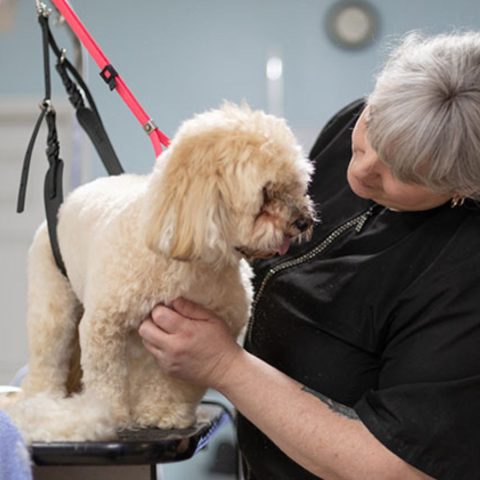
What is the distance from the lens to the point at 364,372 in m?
0.99

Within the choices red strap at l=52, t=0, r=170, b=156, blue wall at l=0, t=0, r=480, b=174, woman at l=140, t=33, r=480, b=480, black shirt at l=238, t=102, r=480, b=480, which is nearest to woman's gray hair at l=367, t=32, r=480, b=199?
woman at l=140, t=33, r=480, b=480

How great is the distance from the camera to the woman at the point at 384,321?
2.79 ft

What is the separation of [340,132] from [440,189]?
356mm

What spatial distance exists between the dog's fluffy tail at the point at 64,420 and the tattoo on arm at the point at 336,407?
0.85 ft

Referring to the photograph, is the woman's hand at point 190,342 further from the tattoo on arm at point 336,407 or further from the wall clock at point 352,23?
the wall clock at point 352,23

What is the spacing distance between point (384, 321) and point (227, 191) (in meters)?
0.27

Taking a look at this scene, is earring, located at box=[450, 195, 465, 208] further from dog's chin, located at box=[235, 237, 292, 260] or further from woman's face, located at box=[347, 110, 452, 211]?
dog's chin, located at box=[235, 237, 292, 260]

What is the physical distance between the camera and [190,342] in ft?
3.05

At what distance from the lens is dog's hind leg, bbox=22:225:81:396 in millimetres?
1061

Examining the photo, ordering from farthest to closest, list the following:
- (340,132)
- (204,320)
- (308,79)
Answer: (308,79) < (340,132) < (204,320)

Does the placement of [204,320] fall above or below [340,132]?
below

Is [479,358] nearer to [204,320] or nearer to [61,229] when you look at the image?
[204,320]

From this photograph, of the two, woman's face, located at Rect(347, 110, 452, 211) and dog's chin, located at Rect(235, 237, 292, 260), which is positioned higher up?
woman's face, located at Rect(347, 110, 452, 211)

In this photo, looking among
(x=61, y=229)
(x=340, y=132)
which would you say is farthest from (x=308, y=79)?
(x=61, y=229)
